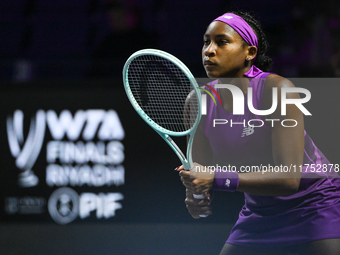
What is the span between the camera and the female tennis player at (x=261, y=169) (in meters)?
1.65

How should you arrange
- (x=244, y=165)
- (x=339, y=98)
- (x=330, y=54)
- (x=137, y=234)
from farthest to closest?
1. (x=330, y=54)
2. (x=137, y=234)
3. (x=339, y=98)
4. (x=244, y=165)

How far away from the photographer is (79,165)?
11.5 feet

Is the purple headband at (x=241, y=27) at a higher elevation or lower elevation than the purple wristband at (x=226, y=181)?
higher

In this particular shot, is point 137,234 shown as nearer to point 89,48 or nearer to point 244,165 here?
point 244,165

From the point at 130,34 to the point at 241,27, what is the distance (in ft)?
7.77

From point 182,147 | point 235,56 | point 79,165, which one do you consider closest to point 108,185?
point 79,165

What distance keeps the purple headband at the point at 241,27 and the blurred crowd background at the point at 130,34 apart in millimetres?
1894

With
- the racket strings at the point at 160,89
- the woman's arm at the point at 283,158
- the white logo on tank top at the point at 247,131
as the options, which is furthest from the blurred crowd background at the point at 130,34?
the woman's arm at the point at 283,158

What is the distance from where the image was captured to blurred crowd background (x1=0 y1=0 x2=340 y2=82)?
382 cm

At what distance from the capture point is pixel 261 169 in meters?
1.84

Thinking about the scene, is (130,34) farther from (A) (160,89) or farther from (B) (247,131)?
(B) (247,131)

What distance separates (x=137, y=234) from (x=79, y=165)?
69 centimetres

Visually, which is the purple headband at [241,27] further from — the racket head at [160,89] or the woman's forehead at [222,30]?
the racket head at [160,89]

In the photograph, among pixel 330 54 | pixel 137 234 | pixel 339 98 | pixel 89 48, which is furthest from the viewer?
pixel 89 48
